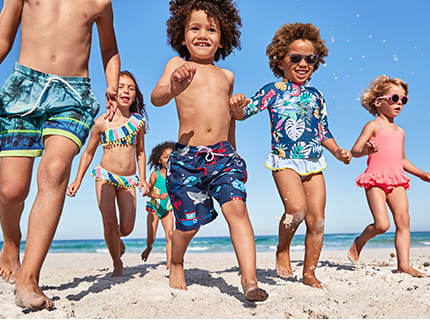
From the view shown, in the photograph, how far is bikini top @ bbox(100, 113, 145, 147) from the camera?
198 inches

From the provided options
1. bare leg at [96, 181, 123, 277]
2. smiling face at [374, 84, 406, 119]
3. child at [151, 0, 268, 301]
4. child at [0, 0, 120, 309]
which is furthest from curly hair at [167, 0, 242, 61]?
smiling face at [374, 84, 406, 119]

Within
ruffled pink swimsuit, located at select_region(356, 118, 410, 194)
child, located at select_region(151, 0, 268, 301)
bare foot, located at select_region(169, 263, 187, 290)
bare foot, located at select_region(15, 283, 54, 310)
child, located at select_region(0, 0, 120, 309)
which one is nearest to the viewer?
bare foot, located at select_region(15, 283, 54, 310)

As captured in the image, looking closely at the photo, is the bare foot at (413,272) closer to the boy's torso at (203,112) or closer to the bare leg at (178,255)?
the bare leg at (178,255)

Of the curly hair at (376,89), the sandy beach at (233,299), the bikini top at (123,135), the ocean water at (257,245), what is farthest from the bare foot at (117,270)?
the ocean water at (257,245)

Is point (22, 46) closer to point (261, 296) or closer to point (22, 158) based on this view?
point (22, 158)

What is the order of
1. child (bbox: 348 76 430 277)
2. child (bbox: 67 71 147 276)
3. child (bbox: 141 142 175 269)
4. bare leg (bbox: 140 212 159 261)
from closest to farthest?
child (bbox: 67 71 147 276)
child (bbox: 348 76 430 277)
child (bbox: 141 142 175 269)
bare leg (bbox: 140 212 159 261)

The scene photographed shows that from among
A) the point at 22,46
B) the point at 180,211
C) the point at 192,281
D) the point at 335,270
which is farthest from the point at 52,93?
the point at 335,270

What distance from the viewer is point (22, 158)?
9.96 ft

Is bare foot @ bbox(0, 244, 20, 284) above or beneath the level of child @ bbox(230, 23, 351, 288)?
beneath

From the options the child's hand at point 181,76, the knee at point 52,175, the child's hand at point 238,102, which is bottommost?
the knee at point 52,175

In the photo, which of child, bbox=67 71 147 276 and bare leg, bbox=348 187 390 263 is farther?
bare leg, bbox=348 187 390 263

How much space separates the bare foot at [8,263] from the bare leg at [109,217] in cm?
133

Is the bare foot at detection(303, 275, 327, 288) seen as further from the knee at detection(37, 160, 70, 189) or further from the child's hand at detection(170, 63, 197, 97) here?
the knee at detection(37, 160, 70, 189)

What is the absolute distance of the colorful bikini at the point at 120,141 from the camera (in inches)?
193
